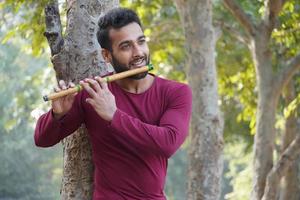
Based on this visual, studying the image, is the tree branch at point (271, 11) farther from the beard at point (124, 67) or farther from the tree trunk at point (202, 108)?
the beard at point (124, 67)

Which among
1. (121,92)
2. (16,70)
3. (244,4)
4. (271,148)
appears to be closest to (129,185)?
(121,92)

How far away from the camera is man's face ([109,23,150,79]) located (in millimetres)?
2961

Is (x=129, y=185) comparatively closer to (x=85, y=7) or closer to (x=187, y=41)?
(x=85, y=7)

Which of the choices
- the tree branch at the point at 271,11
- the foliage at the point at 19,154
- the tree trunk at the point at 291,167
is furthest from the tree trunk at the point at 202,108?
the foliage at the point at 19,154

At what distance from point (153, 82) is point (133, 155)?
0.34 metres

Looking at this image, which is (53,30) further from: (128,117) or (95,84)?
(128,117)

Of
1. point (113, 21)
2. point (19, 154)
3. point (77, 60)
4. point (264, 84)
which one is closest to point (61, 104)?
point (113, 21)

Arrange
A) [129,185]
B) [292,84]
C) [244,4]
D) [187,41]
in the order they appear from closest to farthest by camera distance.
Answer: [129,185]
[187,41]
[244,4]
[292,84]

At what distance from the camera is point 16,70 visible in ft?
80.5

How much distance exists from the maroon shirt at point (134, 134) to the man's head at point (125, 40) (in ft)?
0.43

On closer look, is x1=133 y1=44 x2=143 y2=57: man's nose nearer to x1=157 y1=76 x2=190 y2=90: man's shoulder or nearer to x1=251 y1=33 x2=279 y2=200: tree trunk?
x1=157 y1=76 x2=190 y2=90: man's shoulder

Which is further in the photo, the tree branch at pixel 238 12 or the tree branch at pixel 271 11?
the tree branch at pixel 238 12

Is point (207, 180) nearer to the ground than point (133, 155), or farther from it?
nearer to the ground

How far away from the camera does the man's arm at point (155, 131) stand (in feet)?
9.18
